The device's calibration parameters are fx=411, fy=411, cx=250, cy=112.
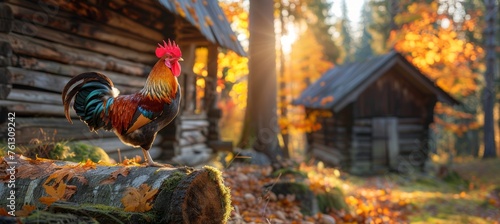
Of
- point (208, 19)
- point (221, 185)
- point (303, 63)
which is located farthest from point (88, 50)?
point (303, 63)

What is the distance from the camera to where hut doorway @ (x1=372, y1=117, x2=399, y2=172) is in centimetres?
1562

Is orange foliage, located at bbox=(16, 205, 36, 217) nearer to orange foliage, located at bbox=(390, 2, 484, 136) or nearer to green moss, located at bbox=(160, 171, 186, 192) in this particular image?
green moss, located at bbox=(160, 171, 186, 192)

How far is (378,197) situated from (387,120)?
19.4 feet

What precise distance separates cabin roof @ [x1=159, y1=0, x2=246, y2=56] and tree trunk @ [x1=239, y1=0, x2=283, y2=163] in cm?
132

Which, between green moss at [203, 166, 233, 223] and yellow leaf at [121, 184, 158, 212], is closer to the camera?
yellow leaf at [121, 184, 158, 212]

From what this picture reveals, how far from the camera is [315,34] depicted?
28500 mm

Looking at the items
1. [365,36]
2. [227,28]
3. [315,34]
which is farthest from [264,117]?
[365,36]

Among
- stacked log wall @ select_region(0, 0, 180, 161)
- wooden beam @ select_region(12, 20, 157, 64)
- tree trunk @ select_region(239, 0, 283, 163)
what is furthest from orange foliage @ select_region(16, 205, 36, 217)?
tree trunk @ select_region(239, 0, 283, 163)

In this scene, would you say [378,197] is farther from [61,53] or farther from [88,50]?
[61,53]

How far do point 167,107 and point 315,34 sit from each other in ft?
84.6

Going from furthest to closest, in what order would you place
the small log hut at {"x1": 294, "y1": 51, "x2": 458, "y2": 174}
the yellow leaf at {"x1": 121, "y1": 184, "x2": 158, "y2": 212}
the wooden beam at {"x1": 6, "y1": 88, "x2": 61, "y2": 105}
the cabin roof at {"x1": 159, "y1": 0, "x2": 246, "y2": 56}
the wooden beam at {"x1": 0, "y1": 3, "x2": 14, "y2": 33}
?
the small log hut at {"x1": 294, "y1": 51, "x2": 458, "y2": 174} → the cabin roof at {"x1": 159, "y1": 0, "x2": 246, "y2": 56} → the wooden beam at {"x1": 6, "y1": 88, "x2": 61, "y2": 105} → the wooden beam at {"x1": 0, "y1": 3, "x2": 14, "y2": 33} → the yellow leaf at {"x1": 121, "y1": 184, "x2": 158, "y2": 212}

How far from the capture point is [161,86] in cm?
383

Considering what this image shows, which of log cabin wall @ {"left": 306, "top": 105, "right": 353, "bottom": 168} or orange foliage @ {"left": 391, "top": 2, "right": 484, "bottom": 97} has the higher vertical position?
orange foliage @ {"left": 391, "top": 2, "right": 484, "bottom": 97}

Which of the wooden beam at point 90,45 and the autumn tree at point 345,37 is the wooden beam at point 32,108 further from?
the autumn tree at point 345,37
